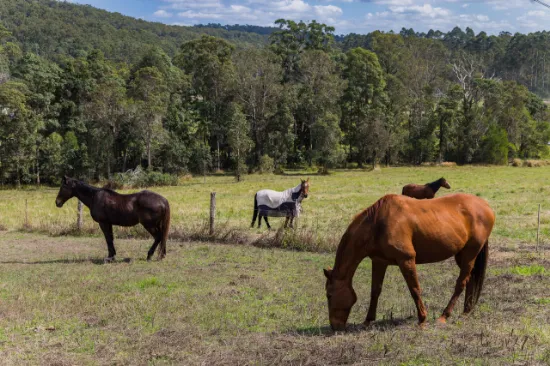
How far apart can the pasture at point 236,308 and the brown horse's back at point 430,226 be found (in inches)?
41.3

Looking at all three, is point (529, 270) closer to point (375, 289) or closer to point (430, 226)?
point (430, 226)

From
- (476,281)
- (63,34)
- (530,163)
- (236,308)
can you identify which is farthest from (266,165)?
(63,34)

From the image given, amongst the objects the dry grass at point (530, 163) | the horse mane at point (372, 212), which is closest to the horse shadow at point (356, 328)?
the horse mane at point (372, 212)

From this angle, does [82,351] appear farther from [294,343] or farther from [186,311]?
[294,343]

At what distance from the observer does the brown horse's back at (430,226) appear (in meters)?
6.45

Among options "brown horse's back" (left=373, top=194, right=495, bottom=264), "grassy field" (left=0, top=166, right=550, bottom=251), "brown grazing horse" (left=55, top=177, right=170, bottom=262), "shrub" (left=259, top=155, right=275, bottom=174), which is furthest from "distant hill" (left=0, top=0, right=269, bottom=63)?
"brown horse's back" (left=373, top=194, right=495, bottom=264)

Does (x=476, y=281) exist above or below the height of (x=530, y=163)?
above

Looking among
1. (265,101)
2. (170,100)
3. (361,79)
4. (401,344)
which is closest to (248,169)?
(265,101)

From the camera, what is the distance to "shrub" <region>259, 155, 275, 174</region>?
46.3 metres

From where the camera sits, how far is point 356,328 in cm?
670

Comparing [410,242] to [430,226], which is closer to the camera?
[410,242]

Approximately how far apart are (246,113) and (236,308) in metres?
42.4

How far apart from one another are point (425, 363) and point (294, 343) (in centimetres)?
161

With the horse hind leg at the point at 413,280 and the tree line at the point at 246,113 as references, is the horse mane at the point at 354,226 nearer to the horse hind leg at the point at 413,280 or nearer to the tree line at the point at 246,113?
the horse hind leg at the point at 413,280
